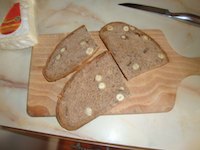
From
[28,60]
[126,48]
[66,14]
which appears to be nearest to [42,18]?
[66,14]

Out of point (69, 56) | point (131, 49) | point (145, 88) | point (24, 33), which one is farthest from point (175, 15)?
point (24, 33)

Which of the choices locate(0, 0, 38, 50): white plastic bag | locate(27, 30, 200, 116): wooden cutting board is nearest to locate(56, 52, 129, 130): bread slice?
locate(27, 30, 200, 116): wooden cutting board

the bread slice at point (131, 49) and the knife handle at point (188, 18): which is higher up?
the knife handle at point (188, 18)

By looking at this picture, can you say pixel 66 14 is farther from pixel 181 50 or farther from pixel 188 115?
pixel 188 115

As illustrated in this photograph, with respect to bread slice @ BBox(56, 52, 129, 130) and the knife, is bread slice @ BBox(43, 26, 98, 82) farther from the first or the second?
the knife

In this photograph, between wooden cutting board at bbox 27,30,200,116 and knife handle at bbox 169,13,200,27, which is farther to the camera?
knife handle at bbox 169,13,200,27

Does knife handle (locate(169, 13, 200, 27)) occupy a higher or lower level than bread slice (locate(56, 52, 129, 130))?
higher

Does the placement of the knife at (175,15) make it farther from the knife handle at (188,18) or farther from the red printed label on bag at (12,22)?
the red printed label on bag at (12,22)

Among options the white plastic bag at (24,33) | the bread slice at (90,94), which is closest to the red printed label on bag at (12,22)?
the white plastic bag at (24,33)
